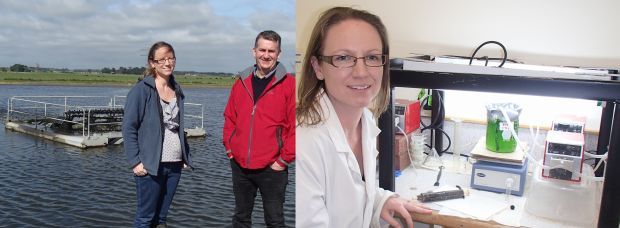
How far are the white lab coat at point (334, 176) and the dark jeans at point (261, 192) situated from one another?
0.58 ft

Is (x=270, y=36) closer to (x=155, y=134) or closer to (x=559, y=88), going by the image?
(x=155, y=134)

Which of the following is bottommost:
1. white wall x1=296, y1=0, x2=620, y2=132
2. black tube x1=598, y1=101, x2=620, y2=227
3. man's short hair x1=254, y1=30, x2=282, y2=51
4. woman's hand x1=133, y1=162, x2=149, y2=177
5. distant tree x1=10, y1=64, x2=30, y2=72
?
woman's hand x1=133, y1=162, x2=149, y2=177

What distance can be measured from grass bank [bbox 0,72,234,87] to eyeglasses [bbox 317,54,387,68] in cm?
38

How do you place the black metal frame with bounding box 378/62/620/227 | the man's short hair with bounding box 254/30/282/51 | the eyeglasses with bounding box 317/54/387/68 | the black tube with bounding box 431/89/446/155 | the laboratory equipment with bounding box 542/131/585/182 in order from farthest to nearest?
the black tube with bounding box 431/89/446/155
the man's short hair with bounding box 254/30/282/51
the laboratory equipment with bounding box 542/131/585/182
the eyeglasses with bounding box 317/54/387/68
the black metal frame with bounding box 378/62/620/227

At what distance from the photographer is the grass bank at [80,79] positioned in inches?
58.2

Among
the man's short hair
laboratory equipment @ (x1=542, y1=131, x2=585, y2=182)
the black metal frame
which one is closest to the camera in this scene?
the black metal frame

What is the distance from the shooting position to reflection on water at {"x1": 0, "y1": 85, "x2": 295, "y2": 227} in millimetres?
1461

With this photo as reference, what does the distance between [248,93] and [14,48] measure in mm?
723

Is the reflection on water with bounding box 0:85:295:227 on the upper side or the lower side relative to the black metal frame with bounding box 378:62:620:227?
lower

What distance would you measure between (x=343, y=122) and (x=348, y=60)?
0.20m

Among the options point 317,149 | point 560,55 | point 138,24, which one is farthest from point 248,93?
point 560,55

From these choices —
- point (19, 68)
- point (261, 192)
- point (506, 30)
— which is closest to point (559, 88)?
point (506, 30)

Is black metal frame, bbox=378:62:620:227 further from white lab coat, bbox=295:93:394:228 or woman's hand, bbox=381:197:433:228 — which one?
woman's hand, bbox=381:197:433:228

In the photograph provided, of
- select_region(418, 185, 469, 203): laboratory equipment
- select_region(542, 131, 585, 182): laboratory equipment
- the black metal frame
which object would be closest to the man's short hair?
the black metal frame
